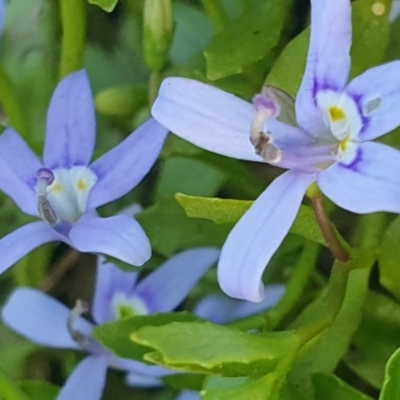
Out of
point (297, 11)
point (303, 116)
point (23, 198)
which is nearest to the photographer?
point (303, 116)

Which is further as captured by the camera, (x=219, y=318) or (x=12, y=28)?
(x=12, y=28)

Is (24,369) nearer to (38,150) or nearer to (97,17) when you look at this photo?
(38,150)

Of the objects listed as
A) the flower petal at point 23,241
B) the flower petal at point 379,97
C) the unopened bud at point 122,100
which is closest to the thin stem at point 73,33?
the unopened bud at point 122,100

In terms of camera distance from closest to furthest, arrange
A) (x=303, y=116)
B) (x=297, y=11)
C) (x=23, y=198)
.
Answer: (x=303, y=116) < (x=23, y=198) < (x=297, y=11)

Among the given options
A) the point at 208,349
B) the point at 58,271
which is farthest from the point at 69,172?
the point at 208,349

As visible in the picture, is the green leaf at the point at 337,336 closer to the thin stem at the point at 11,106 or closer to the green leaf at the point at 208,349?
the green leaf at the point at 208,349

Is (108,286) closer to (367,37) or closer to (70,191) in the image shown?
(70,191)

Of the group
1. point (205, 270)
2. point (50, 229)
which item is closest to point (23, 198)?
point (50, 229)
